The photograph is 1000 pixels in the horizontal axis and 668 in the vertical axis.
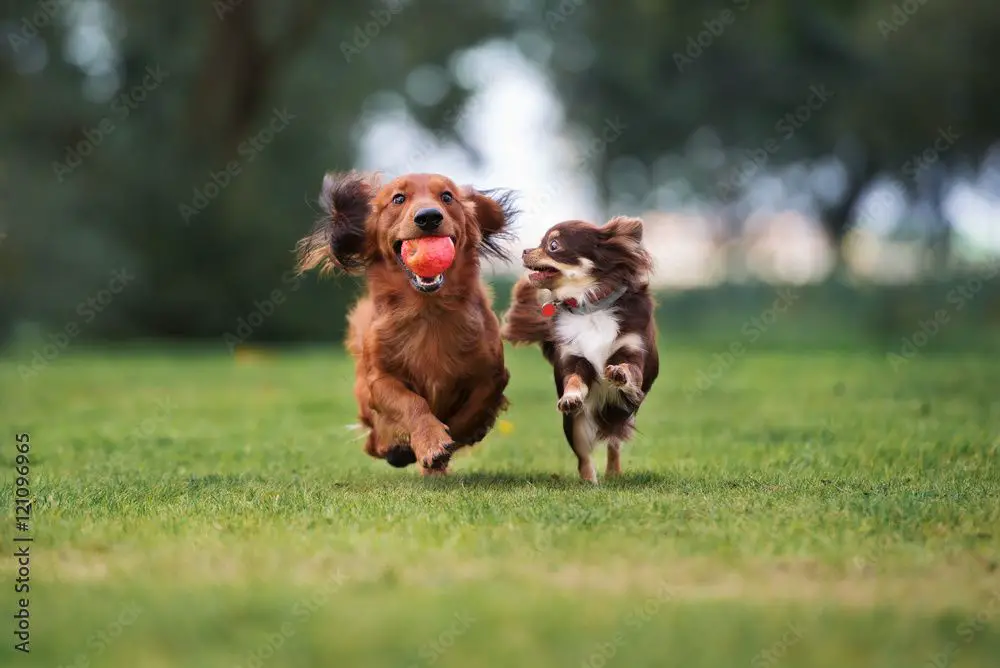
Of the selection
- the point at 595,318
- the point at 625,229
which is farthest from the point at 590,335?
the point at 625,229

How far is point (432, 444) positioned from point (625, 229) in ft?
4.75

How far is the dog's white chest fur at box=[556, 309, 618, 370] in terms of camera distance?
5.80 m

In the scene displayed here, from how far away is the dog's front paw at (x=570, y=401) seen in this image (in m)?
5.53

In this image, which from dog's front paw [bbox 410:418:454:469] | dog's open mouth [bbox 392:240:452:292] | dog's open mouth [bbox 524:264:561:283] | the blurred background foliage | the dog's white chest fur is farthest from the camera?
the blurred background foliage

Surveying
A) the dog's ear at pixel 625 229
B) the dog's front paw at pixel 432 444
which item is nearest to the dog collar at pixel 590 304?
the dog's ear at pixel 625 229

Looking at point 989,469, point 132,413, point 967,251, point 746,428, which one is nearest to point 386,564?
point 989,469

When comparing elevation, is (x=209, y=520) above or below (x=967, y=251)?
below

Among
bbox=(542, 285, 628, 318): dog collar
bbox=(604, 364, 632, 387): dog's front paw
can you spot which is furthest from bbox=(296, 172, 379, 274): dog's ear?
bbox=(604, 364, 632, 387): dog's front paw

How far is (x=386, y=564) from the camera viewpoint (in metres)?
3.95

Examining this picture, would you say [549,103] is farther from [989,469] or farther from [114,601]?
[114,601]

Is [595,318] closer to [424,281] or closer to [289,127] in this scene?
[424,281]

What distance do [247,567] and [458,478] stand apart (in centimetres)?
233

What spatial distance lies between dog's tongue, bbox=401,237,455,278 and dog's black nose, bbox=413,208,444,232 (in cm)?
6

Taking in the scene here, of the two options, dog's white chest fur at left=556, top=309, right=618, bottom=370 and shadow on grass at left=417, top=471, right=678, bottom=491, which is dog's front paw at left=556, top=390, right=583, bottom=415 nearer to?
dog's white chest fur at left=556, top=309, right=618, bottom=370
